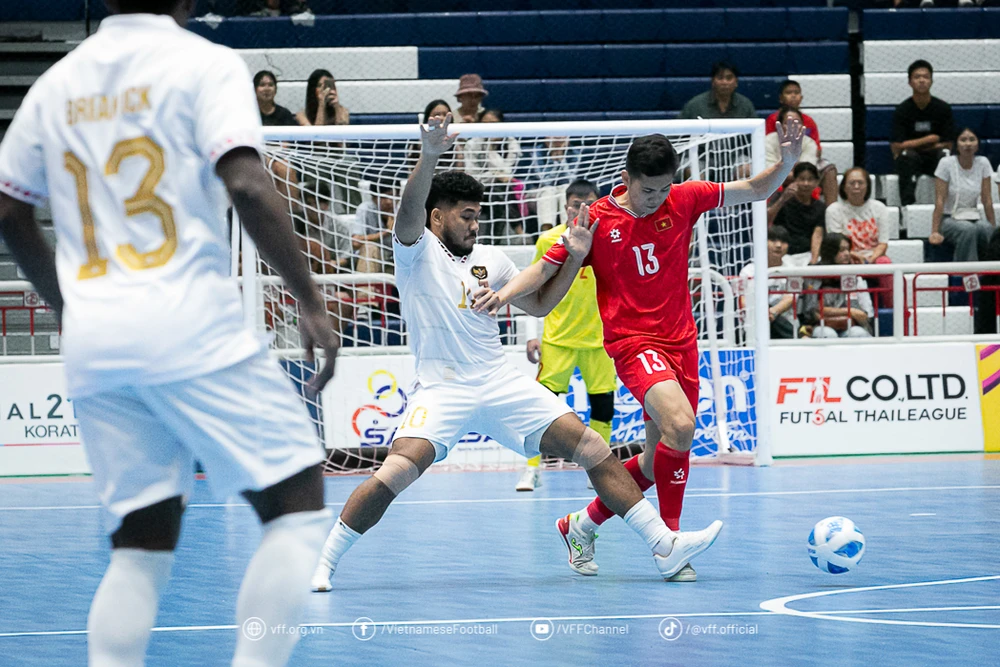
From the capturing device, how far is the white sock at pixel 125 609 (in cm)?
308

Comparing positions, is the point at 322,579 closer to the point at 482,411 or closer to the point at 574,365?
the point at 482,411

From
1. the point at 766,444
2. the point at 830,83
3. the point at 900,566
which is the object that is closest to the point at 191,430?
the point at 900,566

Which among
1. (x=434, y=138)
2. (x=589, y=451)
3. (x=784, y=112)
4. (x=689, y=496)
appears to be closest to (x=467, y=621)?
(x=589, y=451)

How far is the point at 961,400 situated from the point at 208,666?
30.8ft

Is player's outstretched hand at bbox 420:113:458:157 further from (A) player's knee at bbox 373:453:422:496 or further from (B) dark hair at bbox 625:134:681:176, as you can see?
(A) player's knee at bbox 373:453:422:496

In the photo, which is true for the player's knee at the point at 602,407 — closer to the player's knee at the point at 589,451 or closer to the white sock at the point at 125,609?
the player's knee at the point at 589,451

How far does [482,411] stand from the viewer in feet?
20.7

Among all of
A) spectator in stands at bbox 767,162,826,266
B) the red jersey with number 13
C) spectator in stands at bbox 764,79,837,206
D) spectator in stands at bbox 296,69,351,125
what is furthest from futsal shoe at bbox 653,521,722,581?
spectator in stands at bbox 764,79,837,206

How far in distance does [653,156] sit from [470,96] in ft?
24.3

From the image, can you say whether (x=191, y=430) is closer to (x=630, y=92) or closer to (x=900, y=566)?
(x=900, y=566)

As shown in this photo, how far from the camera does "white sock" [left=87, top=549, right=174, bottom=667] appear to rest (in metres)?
3.08

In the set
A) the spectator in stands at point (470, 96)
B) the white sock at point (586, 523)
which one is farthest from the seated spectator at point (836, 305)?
the white sock at point (586, 523)

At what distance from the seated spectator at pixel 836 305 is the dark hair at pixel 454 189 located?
7.02 m

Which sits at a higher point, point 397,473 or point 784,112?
point 784,112
